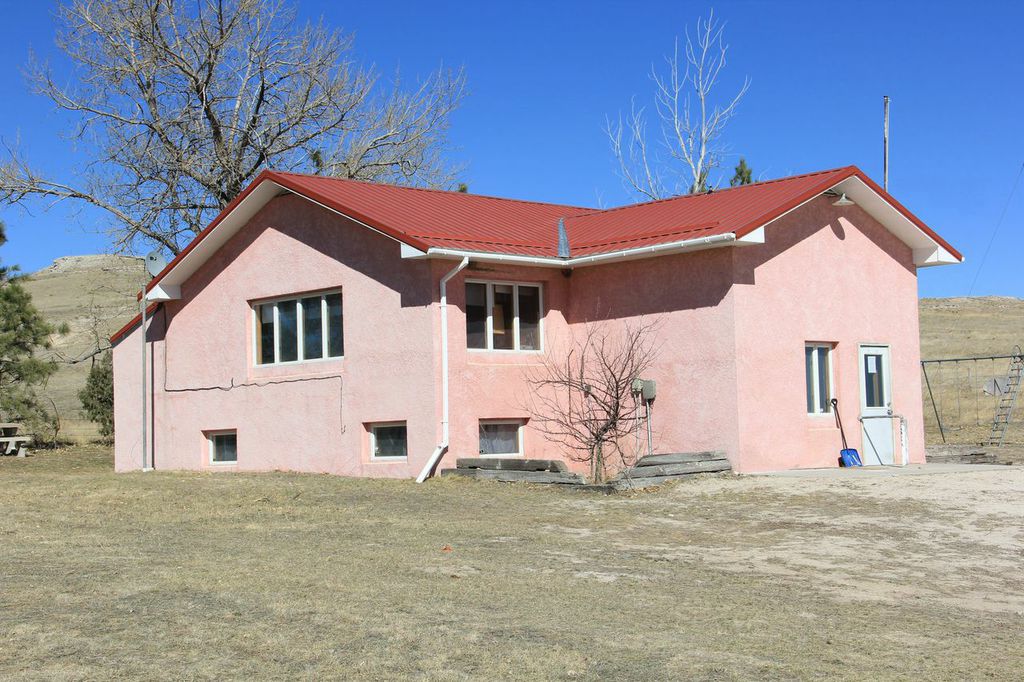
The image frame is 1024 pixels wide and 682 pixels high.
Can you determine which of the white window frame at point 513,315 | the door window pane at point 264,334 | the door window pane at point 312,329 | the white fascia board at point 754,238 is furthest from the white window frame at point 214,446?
the white fascia board at point 754,238

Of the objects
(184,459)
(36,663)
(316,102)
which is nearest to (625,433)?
(184,459)

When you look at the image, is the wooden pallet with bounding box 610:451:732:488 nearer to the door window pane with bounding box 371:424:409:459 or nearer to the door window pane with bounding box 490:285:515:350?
the door window pane with bounding box 490:285:515:350

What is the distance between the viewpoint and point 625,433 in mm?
18203

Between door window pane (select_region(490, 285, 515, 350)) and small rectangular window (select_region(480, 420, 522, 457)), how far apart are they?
119 centimetres

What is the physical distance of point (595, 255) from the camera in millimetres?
18109

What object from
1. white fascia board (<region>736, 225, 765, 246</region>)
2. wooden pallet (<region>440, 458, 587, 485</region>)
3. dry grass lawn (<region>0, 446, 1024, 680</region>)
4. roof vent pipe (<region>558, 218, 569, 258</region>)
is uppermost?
roof vent pipe (<region>558, 218, 569, 258</region>)

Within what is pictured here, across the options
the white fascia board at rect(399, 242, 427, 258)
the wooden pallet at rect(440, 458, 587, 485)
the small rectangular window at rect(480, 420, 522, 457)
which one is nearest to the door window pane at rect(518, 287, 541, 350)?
the small rectangular window at rect(480, 420, 522, 457)

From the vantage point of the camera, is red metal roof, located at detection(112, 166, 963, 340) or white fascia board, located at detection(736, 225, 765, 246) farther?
red metal roof, located at detection(112, 166, 963, 340)

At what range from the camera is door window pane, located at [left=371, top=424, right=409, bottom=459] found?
17.8 metres

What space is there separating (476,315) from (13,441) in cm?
1285

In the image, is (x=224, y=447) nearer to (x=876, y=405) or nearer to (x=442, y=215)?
(x=442, y=215)

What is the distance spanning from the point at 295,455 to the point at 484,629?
12166 millimetres

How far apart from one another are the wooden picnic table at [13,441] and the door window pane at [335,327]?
1036 cm

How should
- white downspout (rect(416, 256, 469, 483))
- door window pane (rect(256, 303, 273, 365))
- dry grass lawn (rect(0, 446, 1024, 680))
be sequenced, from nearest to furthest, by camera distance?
dry grass lawn (rect(0, 446, 1024, 680)) → white downspout (rect(416, 256, 469, 483)) → door window pane (rect(256, 303, 273, 365))
